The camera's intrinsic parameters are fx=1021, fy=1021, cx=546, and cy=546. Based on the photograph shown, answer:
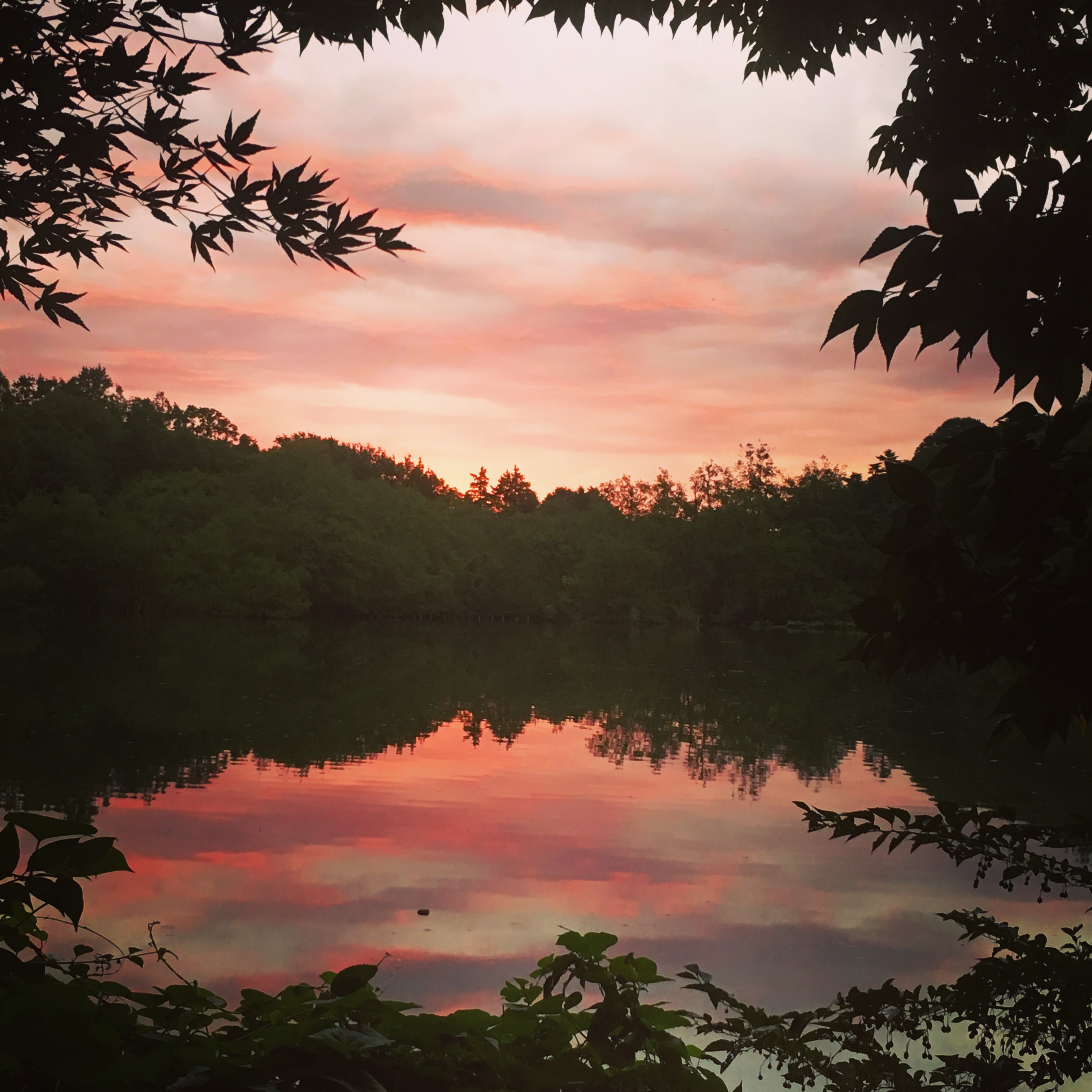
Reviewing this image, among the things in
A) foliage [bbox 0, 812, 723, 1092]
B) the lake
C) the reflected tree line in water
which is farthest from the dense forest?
foliage [bbox 0, 812, 723, 1092]

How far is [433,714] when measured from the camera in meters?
18.0

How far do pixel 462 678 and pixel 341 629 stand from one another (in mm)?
25927

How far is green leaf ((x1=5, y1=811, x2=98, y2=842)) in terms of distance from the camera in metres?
1.81

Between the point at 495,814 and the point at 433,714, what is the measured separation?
7.65 meters

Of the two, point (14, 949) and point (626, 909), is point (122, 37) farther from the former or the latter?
point (626, 909)

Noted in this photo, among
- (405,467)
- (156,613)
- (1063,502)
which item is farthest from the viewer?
(405,467)

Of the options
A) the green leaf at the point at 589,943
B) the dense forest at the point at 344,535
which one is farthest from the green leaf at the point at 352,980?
the dense forest at the point at 344,535

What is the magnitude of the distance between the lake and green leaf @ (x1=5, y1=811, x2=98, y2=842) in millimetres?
1720

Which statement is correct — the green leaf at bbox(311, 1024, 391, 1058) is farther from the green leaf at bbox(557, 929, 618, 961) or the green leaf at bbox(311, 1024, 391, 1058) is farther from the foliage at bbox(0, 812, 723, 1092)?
the green leaf at bbox(557, 929, 618, 961)

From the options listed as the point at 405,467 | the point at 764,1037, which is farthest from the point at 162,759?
the point at 405,467

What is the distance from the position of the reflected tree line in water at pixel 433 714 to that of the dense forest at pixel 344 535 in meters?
11.1

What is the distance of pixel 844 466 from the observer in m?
88.4

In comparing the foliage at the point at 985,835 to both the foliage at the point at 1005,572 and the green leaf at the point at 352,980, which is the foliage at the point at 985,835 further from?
the green leaf at the point at 352,980

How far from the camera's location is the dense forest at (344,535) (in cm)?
4569
